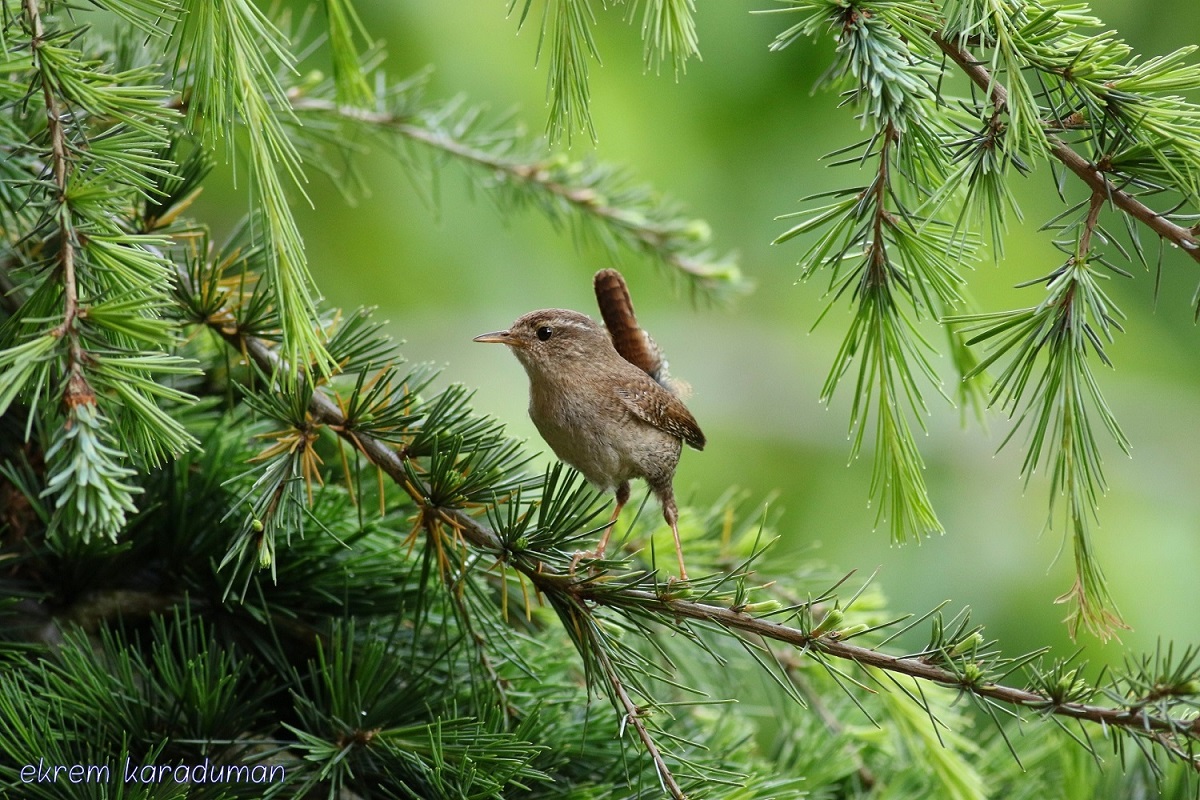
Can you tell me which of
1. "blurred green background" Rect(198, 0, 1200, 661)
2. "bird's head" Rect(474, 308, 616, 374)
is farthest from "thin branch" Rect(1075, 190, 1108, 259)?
"blurred green background" Rect(198, 0, 1200, 661)

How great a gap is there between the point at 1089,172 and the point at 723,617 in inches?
27.0

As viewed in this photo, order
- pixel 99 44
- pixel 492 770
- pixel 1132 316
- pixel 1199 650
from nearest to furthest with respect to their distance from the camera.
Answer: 1. pixel 1199 650
2. pixel 492 770
3. pixel 99 44
4. pixel 1132 316

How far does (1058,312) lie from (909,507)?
13.4 inches

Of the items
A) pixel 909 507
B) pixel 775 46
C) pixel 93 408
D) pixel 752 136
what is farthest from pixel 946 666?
pixel 752 136

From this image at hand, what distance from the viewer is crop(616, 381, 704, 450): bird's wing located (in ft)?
6.99

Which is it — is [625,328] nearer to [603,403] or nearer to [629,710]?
[603,403]

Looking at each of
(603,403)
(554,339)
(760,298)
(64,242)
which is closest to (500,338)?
(554,339)

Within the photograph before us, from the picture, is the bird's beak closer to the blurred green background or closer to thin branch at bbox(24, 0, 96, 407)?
thin branch at bbox(24, 0, 96, 407)

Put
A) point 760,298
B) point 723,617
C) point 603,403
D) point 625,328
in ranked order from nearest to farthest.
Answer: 1. point 723,617
2. point 603,403
3. point 625,328
4. point 760,298

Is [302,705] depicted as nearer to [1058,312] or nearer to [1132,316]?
[1058,312]

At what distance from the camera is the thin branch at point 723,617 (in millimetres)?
1188

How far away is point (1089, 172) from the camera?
4.00ft

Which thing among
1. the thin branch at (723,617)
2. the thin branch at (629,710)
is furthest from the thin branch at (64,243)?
the thin branch at (629,710)

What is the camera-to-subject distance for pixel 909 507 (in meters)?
1.45
